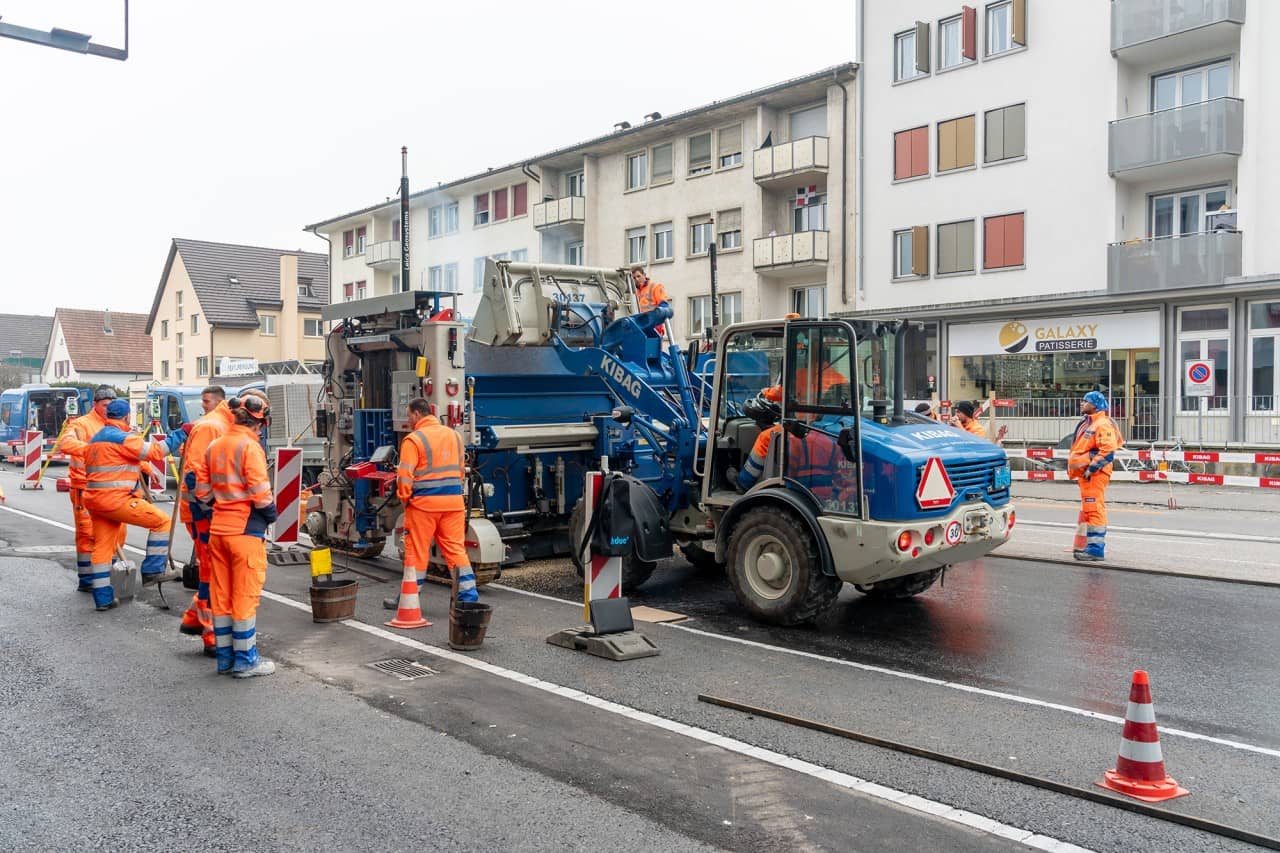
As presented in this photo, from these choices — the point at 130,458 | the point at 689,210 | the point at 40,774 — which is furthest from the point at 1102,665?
the point at 689,210

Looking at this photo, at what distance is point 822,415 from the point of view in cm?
784

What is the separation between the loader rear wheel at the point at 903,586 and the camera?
894 centimetres

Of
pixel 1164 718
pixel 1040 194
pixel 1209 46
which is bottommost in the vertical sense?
pixel 1164 718

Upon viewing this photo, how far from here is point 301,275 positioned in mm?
54219

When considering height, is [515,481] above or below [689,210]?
below

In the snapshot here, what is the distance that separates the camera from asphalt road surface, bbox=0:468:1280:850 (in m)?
4.36

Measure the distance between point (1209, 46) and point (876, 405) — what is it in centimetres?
2215

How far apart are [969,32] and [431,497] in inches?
990

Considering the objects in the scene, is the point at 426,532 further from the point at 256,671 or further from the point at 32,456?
the point at 32,456

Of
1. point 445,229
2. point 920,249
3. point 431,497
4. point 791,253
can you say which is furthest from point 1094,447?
point 445,229

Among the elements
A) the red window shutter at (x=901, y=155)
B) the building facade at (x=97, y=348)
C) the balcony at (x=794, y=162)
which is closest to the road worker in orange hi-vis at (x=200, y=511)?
the red window shutter at (x=901, y=155)

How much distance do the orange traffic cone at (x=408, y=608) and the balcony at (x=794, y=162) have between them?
2590cm

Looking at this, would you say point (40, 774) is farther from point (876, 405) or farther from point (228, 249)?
point (228, 249)

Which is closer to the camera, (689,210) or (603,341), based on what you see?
(603,341)
